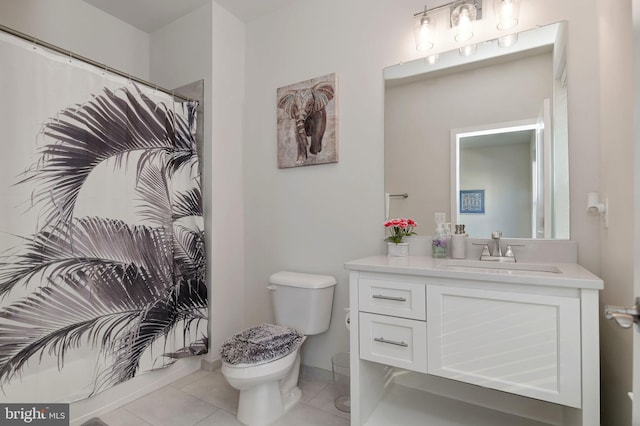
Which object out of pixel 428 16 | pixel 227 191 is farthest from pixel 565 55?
pixel 227 191

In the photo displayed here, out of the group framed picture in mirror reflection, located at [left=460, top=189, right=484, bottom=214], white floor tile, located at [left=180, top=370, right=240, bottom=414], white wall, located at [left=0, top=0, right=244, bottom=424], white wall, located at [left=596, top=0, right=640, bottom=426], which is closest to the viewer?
white wall, located at [left=596, top=0, right=640, bottom=426]

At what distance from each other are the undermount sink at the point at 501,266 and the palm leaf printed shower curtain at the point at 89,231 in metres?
1.60

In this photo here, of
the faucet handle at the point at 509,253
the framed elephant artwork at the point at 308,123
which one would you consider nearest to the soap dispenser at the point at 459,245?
the faucet handle at the point at 509,253

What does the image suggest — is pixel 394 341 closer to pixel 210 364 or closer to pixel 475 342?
pixel 475 342

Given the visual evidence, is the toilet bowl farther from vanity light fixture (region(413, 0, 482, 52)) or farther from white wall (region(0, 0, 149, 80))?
white wall (region(0, 0, 149, 80))

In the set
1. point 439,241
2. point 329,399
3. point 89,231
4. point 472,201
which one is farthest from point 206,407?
point 472,201

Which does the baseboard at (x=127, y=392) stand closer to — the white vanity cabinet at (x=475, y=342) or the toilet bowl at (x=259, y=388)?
the toilet bowl at (x=259, y=388)

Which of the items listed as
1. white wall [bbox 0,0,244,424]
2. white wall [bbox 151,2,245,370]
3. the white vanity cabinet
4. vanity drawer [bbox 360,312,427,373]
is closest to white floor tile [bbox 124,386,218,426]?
white wall [bbox 0,0,244,424]

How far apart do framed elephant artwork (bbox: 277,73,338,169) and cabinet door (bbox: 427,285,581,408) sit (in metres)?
1.15

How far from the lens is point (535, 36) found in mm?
1540

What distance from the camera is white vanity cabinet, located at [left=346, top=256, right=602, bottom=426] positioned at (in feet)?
3.61

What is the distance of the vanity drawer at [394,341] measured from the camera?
1.35 meters

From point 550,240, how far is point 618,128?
0.56 meters

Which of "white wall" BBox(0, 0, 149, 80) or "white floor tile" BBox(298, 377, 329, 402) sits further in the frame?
"white wall" BBox(0, 0, 149, 80)
